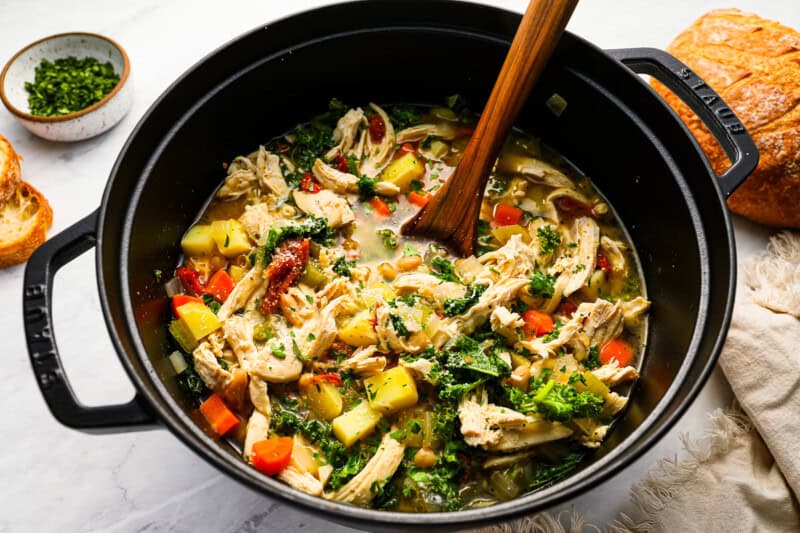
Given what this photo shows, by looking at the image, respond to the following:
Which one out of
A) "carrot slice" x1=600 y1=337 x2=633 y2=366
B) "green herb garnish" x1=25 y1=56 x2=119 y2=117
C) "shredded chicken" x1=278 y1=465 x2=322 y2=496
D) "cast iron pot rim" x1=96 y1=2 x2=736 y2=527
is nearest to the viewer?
"cast iron pot rim" x1=96 y1=2 x2=736 y2=527

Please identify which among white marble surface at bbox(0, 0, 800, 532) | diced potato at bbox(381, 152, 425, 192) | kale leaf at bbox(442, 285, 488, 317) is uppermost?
diced potato at bbox(381, 152, 425, 192)

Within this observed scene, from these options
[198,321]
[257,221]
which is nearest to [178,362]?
[198,321]

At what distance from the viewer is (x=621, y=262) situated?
3.84 metres

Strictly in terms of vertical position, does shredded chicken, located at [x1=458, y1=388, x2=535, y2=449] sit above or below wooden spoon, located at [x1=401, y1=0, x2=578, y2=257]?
below

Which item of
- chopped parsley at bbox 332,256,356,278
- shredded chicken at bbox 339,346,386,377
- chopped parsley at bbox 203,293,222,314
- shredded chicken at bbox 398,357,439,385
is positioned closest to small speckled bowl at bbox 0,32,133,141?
chopped parsley at bbox 203,293,222,314

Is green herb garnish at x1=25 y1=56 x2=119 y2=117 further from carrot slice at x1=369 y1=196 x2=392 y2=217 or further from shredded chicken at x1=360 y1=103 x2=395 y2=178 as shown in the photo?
carrot slice at x1=369 y1=196 x2=392 y2=217

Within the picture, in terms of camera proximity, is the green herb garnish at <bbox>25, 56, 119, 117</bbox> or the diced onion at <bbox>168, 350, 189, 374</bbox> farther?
the green herb garnish at <bbox>25, 56, 119, 117</bbox>

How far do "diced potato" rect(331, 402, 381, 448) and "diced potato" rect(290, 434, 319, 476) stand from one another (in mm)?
135

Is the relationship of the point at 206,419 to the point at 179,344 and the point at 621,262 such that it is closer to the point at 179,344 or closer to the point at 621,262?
the point at 179,344

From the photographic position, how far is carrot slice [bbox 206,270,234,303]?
12.0ft

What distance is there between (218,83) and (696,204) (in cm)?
229

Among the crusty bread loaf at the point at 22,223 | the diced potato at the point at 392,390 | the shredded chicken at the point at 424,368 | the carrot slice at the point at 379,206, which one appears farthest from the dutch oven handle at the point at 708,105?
the crusty bread loaf at the point at 22,223

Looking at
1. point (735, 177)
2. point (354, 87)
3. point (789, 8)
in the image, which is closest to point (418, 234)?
point (354, 87)

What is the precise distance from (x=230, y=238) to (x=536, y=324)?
152cm
